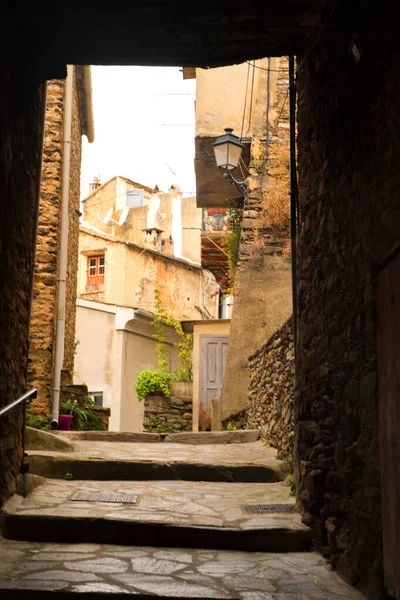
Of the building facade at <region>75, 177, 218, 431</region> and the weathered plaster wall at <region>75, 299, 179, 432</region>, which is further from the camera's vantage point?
the building facade at <region>75, 177, 218, 431</region>

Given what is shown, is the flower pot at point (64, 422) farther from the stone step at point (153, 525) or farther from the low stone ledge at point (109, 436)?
the stone step at point (153, 525)

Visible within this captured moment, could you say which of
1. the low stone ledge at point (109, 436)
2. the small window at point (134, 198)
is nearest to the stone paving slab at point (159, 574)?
the low stone ledge at point (109, 436)

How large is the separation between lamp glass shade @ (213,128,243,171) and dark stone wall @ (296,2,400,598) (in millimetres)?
5134

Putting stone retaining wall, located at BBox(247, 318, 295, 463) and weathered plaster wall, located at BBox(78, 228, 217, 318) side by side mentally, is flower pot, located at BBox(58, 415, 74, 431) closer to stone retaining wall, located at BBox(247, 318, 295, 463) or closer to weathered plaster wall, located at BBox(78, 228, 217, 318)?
stone retaining wall, located at BBox(247, 318, 295, 463)

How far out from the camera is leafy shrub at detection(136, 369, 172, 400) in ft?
51.7

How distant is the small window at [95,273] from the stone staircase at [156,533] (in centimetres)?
2016

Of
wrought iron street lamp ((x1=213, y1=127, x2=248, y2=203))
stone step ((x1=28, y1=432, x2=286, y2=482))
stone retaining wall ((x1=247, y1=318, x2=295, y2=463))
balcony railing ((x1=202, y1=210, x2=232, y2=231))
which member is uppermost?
balcony railing ((x1=202, y1=210, x2=232, y2=231))

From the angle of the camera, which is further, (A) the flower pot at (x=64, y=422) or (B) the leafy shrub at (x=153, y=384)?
(B) the leafy shrub at (x=153, y=384)

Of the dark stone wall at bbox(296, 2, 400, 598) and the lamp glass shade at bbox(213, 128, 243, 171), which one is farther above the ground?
the lamp glass shade at bbox(213, 128, 243, 171)

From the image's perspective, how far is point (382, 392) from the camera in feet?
10.8

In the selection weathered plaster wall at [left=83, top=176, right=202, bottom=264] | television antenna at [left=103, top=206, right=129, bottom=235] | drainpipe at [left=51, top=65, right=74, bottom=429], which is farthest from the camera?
television antenna at [left=103, top=206, right=129, bottom=235]

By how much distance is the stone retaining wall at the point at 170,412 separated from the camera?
1562 cm

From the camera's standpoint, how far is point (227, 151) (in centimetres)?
1024

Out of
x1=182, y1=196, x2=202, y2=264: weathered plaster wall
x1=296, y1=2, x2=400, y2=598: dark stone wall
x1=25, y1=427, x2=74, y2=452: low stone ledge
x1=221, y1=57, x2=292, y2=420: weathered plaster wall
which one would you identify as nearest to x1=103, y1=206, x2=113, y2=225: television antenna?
x1=182, y1=196, x2=202, y2=264: weathered plaster wall
